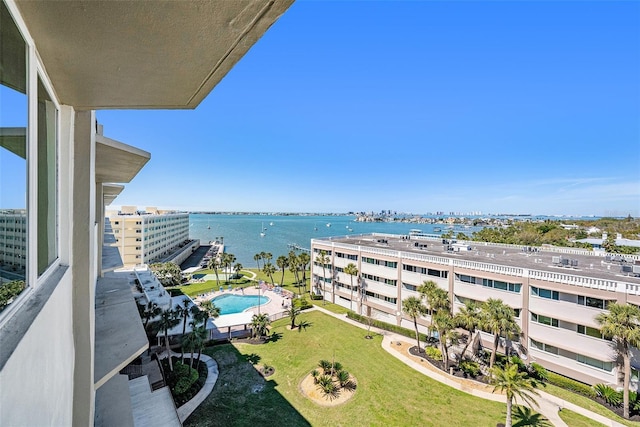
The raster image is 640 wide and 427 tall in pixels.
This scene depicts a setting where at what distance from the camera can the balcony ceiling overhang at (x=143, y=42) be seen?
6.71ft

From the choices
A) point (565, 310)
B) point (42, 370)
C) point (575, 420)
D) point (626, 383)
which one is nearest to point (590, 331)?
point (565, 310)

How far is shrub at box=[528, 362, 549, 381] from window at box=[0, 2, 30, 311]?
98.8ft

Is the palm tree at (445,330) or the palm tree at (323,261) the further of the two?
the palm tree at (323,261)

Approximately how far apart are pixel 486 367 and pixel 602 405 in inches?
267

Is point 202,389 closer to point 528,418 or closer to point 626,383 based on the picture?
point 528,418

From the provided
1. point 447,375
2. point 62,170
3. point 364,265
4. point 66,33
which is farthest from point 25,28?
point 364,265

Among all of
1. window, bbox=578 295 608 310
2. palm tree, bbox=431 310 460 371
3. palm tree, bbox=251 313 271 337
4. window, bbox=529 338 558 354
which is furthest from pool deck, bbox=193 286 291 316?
window, bbox=578 295 608 310

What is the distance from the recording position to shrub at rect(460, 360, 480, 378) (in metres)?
21.4

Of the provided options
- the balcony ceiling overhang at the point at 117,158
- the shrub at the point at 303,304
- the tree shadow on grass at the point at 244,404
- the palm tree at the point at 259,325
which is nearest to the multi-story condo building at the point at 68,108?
the balcony ceiling overhang at the point at 117,158

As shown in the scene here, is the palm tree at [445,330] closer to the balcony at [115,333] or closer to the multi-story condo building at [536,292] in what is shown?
the multi-story condo building at [536,292]

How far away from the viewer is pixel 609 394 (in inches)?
729

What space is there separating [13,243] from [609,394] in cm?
3045

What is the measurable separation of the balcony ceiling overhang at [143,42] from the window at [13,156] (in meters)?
0.30

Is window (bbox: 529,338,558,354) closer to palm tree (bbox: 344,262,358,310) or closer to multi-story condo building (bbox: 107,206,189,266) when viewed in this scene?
palm tree (bbox: 344,262,358,310)
